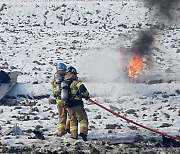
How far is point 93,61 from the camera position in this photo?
2389cm

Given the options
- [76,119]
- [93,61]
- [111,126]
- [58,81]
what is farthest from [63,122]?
[93,61]

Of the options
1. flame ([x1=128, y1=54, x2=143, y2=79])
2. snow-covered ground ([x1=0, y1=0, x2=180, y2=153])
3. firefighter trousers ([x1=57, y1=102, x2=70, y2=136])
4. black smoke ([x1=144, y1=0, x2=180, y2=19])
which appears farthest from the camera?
flame ([x1=128, y1=54, x2=143, y2=79])

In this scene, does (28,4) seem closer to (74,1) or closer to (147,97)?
(74,1)

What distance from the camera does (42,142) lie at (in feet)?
35.2

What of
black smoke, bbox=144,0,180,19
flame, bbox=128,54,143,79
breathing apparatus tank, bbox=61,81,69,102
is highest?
black smoke, bbox=144,0,180,19

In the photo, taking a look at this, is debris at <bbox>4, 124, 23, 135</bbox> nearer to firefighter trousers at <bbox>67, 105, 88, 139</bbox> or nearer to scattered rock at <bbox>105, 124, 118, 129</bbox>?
firefighter trousers at <bbox>67, 105, 88, 139</bbox>

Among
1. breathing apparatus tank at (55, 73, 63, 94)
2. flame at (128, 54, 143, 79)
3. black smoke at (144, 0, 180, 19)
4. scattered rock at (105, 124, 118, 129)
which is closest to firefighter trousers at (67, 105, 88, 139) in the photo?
breathing apparatus tank at (55, 73, 63, 94)

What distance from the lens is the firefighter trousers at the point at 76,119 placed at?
11148 millimetres

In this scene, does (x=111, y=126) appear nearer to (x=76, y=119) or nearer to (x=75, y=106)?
(x=76, y=119)

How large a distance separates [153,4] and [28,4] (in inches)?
941

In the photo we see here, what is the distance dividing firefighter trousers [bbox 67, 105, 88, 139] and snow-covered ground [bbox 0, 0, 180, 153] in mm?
322

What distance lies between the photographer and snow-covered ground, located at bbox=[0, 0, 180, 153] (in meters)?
13.2

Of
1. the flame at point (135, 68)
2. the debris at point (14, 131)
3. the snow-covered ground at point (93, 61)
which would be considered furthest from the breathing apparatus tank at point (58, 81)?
the flame at point (135, 68)

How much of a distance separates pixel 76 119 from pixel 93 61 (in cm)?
1263
